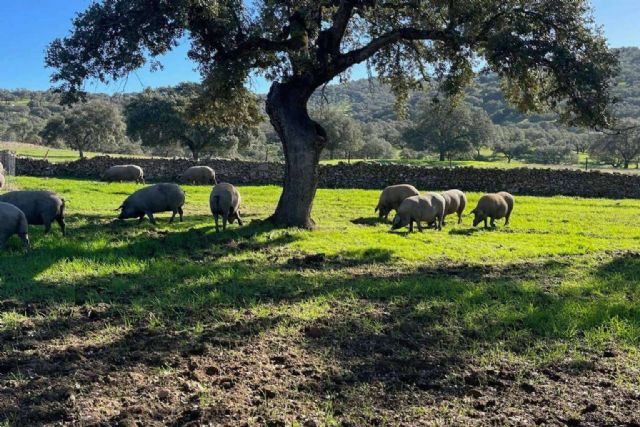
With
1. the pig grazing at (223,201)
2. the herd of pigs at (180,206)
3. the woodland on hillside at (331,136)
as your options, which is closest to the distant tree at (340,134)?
the woodland on hillside at (331,136)

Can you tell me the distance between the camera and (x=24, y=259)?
8.71 metres

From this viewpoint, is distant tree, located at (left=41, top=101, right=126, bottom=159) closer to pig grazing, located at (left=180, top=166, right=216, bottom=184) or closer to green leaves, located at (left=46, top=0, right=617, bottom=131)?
pig grazing, located at (left=180, top=166, right=216, bottom=184)

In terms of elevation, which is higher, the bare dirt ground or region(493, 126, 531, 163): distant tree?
region(493, 126, 531, 163): distant tree

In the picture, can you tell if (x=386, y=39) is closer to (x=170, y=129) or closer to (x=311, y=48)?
(x=311, y=48)

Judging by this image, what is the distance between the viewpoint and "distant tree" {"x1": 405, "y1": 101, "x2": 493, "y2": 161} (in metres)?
64.8

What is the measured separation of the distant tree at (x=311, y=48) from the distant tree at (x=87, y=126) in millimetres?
44103

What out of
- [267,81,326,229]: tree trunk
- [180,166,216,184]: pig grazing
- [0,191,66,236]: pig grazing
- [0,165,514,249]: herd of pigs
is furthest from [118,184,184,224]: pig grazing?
[180,166,216,184]: pig grazing

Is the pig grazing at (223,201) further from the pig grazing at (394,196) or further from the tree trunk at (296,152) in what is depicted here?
the pig grazing at (394,196)

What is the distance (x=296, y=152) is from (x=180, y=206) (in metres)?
3.51

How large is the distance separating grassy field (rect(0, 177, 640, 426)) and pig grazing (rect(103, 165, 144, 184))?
62.5 feet

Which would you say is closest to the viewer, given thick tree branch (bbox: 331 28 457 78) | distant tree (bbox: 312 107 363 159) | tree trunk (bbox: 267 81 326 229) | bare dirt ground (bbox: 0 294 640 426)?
bare dirt ground (bbox: 0 294 640 426)

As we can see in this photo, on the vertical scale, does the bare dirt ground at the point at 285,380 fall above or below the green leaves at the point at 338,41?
below

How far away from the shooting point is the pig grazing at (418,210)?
13.8 meters

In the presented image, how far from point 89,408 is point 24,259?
572cm
